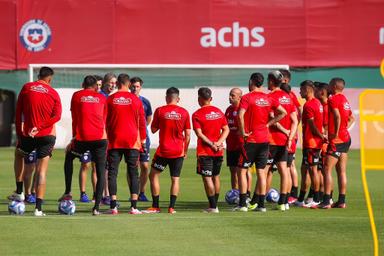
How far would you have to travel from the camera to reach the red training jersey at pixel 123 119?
16016mm

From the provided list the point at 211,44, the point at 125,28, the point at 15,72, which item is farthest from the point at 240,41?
the point at 15,72

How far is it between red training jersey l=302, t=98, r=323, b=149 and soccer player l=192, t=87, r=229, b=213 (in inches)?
68.2

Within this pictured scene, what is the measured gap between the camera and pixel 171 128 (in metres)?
16.3

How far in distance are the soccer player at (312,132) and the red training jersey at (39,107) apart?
166 inches

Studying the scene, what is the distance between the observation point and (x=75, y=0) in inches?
1393

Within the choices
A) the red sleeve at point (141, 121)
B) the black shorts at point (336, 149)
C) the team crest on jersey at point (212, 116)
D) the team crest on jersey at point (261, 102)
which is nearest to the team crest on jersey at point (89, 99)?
the red sleeve at point (141, 121)

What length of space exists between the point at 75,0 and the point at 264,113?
65.5 feet

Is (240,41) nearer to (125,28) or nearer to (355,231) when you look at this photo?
(125,28)

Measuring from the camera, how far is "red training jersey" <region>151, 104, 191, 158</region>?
53.3ft

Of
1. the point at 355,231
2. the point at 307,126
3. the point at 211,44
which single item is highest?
the point at 211,44

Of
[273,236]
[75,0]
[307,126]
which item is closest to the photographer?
[273,236]

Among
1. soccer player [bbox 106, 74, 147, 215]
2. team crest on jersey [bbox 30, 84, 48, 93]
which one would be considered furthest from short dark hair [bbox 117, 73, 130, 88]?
team crest on jersey [bbox 30, 84, 48, 93]

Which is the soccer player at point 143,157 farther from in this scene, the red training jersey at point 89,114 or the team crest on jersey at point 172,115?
the red training jersey at point 89,114

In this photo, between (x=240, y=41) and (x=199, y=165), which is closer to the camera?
(x=199, y=165)
